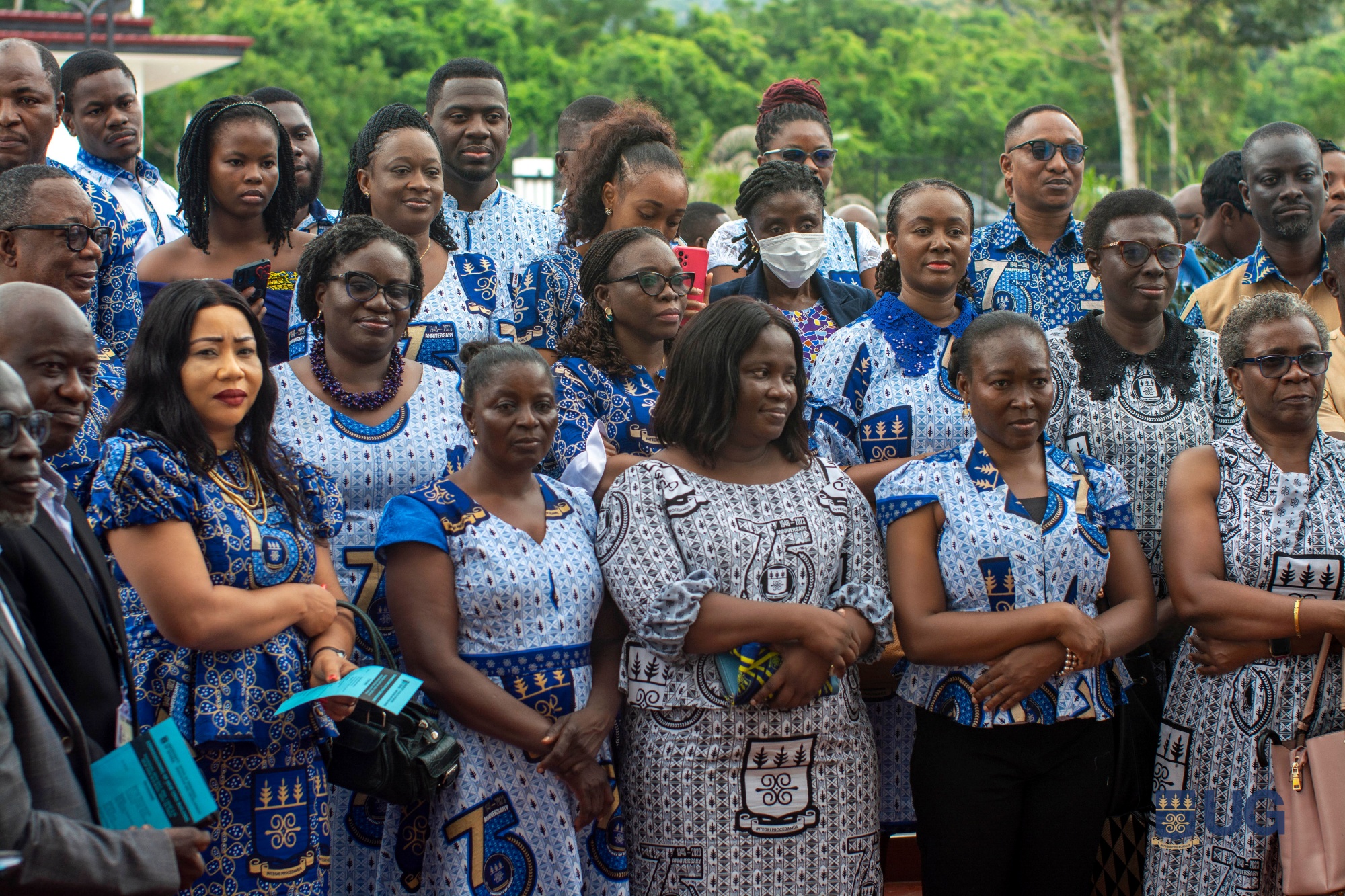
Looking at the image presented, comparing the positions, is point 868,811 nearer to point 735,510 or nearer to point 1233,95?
point 735,510

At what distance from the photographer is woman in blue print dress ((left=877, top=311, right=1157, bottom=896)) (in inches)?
157

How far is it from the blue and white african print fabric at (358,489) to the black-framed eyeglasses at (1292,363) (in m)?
2.60

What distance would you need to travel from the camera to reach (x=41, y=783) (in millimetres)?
2555

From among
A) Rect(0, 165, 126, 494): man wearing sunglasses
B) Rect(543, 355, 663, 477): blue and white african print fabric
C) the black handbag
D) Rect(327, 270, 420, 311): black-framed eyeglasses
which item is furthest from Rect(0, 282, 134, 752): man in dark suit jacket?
Rect(543, 355, 663, 477): blue and white african print fabric

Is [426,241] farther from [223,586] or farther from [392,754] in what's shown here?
[392,754]

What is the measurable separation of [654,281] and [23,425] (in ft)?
7.56

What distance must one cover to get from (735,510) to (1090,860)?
5.07 feet

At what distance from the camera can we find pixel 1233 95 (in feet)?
159

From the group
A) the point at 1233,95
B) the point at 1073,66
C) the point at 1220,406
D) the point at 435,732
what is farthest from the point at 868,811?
A: the point at 1073,66

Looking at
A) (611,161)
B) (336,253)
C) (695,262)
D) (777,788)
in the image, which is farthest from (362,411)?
(611,161)

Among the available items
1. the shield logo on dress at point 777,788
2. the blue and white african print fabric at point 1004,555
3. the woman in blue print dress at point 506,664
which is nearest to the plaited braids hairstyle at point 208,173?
the woman in blue print dress at point 506,664

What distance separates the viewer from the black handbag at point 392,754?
11.4 feet

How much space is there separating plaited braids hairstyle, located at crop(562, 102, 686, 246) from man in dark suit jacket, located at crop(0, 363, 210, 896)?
312 centimetres

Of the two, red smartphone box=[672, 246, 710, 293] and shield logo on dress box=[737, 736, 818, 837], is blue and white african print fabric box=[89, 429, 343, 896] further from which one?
red smartphone box=[672, 246, 710, 293]
